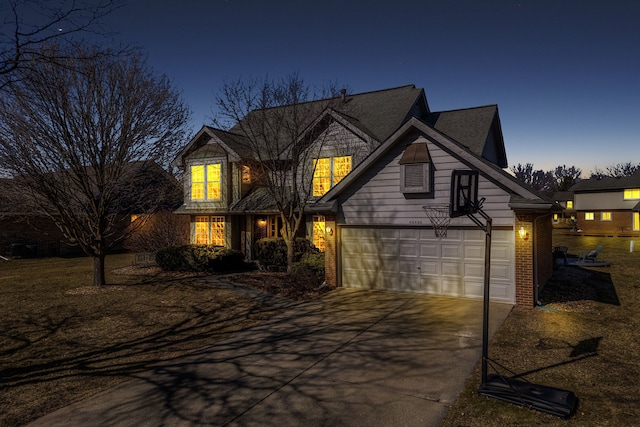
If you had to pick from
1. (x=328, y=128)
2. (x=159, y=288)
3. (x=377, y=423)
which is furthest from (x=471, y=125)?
(x=377, y=423)

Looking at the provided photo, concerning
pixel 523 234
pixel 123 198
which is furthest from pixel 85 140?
pixel 523 234

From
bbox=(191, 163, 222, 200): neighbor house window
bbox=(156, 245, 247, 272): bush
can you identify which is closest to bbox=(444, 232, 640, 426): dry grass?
bbox=(156, 245, 247, 272): bush

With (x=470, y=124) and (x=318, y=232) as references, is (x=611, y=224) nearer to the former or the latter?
(x=470, y=124)

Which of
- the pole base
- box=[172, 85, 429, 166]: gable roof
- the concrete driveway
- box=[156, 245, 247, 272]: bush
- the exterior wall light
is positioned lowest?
the concrete driveway

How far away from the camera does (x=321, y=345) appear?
27.9 ft

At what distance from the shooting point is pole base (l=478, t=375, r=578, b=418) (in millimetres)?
5522

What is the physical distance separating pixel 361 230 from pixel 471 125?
10.1 meters

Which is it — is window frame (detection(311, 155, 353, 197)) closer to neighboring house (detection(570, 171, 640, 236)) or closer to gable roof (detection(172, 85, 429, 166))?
gable roof (detection(172, 85, 429, 166))

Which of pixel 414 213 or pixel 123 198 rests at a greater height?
pixel 123 198

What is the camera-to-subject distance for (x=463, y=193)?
6.86 m

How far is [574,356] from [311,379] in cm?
522

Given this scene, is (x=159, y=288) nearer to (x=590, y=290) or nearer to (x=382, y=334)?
(x=382, y=334)

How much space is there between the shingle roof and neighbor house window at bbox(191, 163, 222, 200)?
11904 millimetres

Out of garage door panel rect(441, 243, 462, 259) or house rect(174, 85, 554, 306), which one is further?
garage door panel rect(441, 243, 462, 259)
